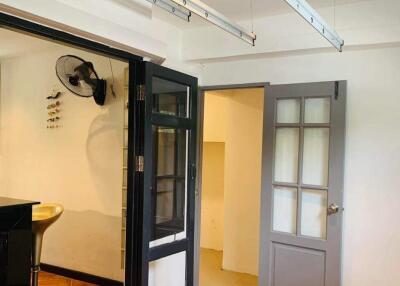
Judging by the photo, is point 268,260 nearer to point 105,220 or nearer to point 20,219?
point 105,220

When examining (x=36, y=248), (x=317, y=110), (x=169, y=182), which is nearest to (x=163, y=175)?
(x=169, y=182)

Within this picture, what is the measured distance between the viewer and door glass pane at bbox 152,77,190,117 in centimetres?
294

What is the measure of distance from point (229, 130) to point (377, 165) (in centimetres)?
209

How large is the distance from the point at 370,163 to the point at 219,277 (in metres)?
2.28

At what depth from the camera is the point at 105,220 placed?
4.00 metres

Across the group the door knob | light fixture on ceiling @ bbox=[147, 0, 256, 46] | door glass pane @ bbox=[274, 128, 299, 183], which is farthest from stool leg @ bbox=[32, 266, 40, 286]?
the door knob

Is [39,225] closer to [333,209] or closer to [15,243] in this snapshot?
[15,243]

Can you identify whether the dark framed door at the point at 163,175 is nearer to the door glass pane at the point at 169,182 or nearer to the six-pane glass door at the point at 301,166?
the door glass pane at the point at 169,182

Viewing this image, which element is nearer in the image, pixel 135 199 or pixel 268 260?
pixel 135 199

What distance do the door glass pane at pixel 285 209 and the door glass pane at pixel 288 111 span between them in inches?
23.5

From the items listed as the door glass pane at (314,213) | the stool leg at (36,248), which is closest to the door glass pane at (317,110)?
the door glass pane at (314,213)

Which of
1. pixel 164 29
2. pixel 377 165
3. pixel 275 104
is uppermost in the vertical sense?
pixel 164 29

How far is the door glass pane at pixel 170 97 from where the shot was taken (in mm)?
2939

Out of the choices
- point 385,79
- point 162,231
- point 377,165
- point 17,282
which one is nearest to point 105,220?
point 162,231
